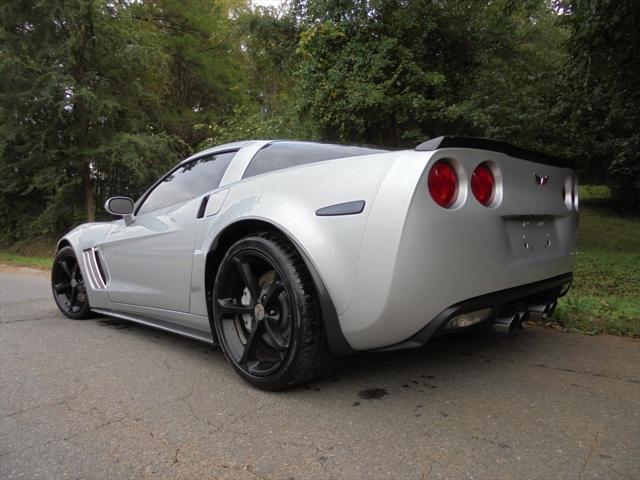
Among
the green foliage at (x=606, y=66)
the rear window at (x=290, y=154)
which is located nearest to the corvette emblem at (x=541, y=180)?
the rear window at (x=290, y=154)

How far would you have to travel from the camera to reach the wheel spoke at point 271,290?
2602 mm

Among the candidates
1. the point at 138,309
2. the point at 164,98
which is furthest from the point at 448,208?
the point at 164,98

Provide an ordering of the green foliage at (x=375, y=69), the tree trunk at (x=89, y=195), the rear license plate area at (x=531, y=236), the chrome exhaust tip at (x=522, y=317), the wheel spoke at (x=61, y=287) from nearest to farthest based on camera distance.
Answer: the rear license plate area at (x=531, y=236) < the chrome exhaust tip at (x=522, y=317) < the wheel spoke at (x=61, y=287) < the green foliage at (x=375, y=69) < the tree trunk at (x=89, y=195)

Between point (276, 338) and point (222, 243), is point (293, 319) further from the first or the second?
point (222, 243)

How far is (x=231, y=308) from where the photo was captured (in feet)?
9.28

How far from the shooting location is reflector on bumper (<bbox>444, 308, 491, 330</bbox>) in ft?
7.54

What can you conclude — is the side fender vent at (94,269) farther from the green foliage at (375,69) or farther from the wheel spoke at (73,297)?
the green foliage at (375,69)

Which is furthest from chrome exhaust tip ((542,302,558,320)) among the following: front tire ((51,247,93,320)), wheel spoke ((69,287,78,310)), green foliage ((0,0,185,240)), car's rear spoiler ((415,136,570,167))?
green foliage ((0,0,185,240))

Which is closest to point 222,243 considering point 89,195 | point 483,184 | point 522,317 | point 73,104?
point 483,184

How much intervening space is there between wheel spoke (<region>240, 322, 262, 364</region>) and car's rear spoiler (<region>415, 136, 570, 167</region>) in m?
1.28

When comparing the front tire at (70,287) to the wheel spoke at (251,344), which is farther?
the front tire at (70,287)

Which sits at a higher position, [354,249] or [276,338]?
[354,249]

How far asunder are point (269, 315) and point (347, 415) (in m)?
0.66

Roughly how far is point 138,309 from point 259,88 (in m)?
15.2
